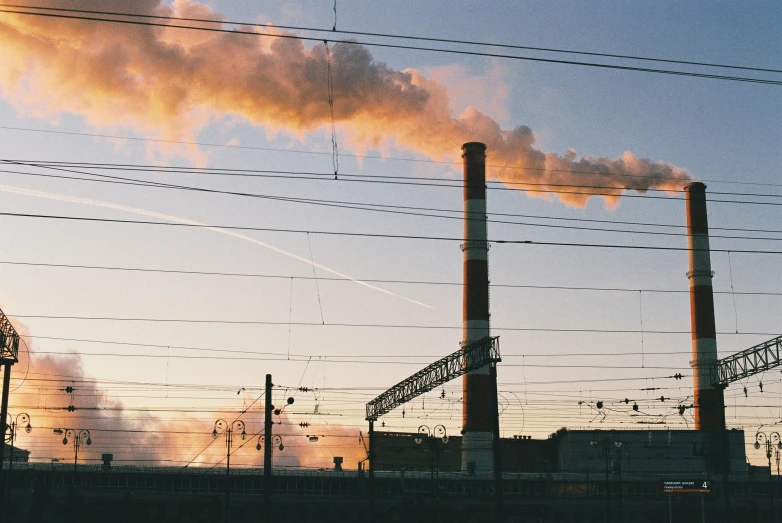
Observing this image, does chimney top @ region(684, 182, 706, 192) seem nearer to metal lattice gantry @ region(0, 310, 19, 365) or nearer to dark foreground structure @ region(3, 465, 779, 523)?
dark foreground structure @ region(3, 465, 779, 523)

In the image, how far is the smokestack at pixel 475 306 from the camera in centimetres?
6228

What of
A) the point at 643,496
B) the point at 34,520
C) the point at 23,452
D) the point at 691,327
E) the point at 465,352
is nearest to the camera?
the point at 465,352

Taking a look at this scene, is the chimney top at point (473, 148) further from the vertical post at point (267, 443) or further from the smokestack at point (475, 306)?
the vertical post at point (267, 443)

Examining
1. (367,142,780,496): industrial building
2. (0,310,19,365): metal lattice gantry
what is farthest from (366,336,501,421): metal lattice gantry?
(0,310,19,365): metal lattice gantry

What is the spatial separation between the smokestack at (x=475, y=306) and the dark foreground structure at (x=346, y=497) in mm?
3903

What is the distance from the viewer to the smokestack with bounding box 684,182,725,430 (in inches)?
2709

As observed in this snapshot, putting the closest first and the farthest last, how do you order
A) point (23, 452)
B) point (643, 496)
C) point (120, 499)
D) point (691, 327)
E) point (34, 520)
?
point (34, 520) → point (120, 499) → point (691, 327) → point (643, 496) → point (23, 452)

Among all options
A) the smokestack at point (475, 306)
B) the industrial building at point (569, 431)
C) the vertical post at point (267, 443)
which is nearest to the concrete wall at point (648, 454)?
the industrial building at point (569, 431)

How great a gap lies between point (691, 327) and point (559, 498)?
17126mm

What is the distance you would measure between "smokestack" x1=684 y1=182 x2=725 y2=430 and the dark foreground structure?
24.2 feet

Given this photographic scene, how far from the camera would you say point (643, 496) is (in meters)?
75.6

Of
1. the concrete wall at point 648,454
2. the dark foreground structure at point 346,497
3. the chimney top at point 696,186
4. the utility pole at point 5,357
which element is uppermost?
the chimney top at point 696,186

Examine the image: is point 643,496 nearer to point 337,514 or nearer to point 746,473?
point 746,473

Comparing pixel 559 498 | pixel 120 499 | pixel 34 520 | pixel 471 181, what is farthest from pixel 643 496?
pixel 34 520
